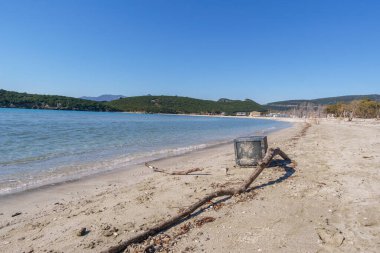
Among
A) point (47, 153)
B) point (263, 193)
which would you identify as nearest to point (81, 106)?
point (47, 153)

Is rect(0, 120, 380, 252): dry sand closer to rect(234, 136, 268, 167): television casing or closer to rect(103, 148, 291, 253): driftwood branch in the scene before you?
rect(103, 148, 291, 253): driftwood branch

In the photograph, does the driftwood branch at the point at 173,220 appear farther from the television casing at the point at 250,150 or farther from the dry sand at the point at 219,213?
the television casing at the point at 250,150

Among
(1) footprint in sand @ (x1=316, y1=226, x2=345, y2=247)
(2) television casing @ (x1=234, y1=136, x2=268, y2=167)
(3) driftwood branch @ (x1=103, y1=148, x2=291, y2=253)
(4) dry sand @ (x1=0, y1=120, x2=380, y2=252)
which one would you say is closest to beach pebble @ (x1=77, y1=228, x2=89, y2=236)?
(4) dry sand @ (x1=0, y1=120, x2=380, y2=252)

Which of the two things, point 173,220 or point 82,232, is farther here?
point 173,220

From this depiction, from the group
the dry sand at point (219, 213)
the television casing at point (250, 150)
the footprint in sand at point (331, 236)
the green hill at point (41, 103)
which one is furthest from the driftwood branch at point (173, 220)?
the green hill at point (41, 103)

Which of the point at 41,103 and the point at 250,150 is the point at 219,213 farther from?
the point at 41,103

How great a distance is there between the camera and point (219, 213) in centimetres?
542

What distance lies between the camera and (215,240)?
4.35 metres

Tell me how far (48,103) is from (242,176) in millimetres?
172136

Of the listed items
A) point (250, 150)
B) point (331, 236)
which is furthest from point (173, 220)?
point (250, 150)

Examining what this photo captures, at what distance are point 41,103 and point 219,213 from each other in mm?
172734

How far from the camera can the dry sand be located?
4.28 metres

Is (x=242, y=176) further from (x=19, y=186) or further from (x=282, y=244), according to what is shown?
(x=19, y=186)

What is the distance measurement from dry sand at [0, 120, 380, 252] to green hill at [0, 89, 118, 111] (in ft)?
536
